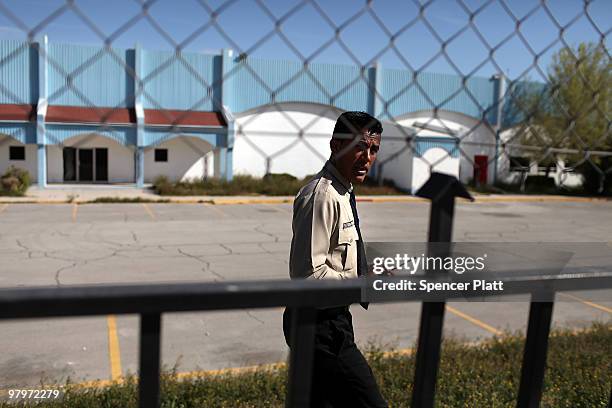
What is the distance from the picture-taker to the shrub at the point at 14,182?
21503mm

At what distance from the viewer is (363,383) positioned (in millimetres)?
2900

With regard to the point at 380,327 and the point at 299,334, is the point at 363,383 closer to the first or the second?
the point at 299,334

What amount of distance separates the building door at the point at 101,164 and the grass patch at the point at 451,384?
24.1 meters

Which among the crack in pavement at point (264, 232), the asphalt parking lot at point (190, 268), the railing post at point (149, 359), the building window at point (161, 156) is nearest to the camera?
the railing post at point (149, 359)

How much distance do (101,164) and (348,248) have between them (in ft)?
85.2

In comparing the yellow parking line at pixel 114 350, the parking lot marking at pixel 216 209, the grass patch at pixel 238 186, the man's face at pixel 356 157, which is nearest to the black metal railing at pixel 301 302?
the man's face at pixel 356 157

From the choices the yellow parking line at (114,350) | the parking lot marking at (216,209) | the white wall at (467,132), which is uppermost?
the white wall at (467,132)

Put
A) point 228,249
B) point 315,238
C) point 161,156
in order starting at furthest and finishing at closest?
point 161,156 → point 228,249 → point 315,238

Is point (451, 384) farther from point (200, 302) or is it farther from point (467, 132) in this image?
point (200, 302)

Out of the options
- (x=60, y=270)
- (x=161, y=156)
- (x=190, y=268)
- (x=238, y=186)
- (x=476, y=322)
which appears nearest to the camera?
(x=476, y=322)

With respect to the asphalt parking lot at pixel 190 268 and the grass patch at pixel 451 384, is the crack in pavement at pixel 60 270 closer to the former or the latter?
the asphalt parking lot at pixel 190 268

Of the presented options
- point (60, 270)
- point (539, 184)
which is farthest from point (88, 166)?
point (539, 184)

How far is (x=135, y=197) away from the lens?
21.5 meters

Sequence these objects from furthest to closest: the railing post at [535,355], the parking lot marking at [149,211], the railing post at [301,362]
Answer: the parking lot marking at [149,211] < the railing post at [535,355] < the railing post at [301,362]
